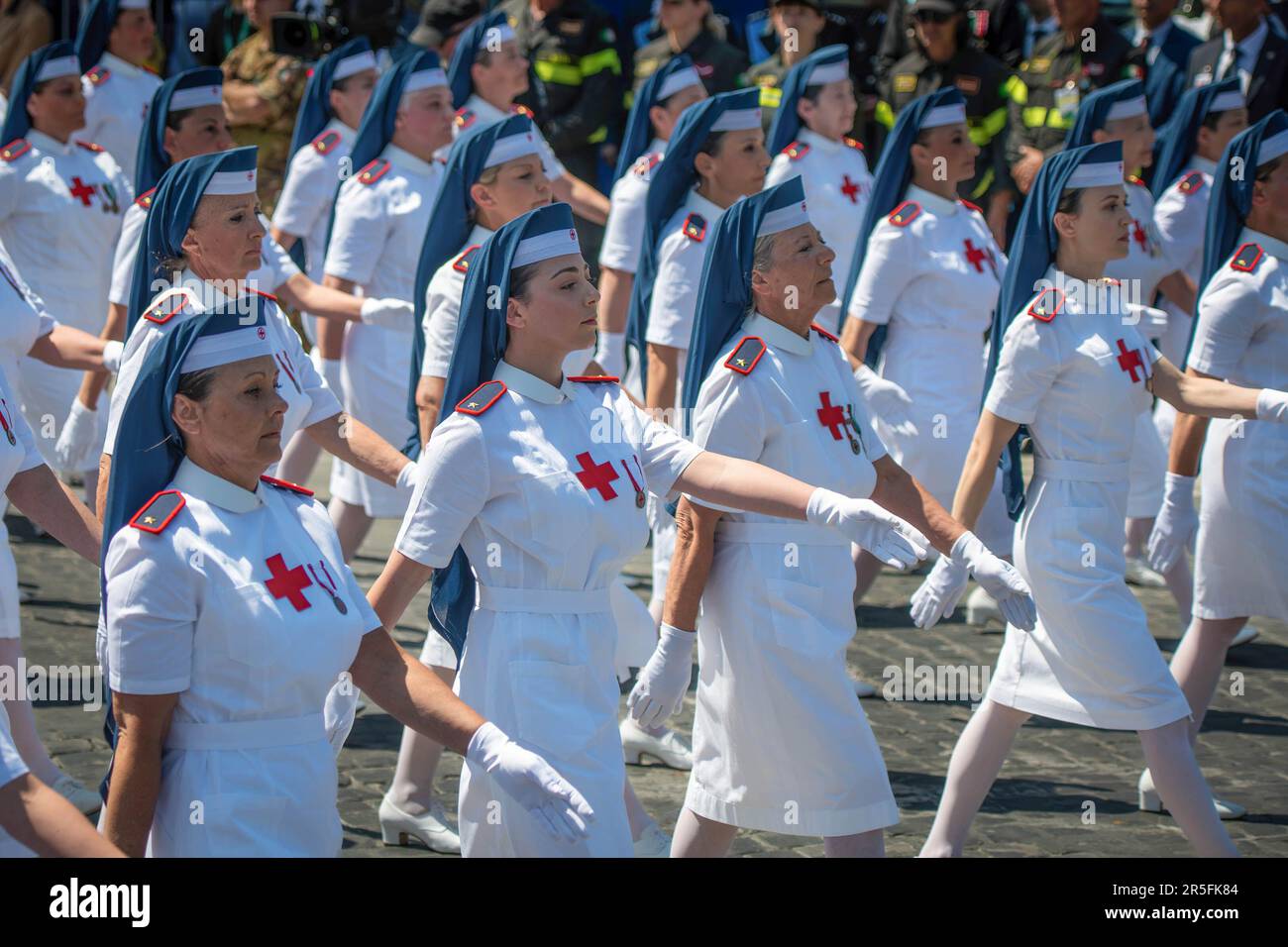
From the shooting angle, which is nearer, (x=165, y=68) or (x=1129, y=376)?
(x=1129, y=376)

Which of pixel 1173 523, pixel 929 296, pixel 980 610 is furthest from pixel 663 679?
pixel 980 610

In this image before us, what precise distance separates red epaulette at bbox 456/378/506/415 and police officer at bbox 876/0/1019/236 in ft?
Answer: 27.6

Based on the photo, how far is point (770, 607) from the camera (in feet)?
16.4

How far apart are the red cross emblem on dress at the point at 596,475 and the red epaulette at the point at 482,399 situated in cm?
25

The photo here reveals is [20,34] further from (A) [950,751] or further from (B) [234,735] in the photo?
(B) [234,735]

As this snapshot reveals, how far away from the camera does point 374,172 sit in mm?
8188

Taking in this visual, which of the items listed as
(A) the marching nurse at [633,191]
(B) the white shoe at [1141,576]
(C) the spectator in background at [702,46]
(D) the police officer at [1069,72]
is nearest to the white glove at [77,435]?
(A) the marching nurse at [633,191]

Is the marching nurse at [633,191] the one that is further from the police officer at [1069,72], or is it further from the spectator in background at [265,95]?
the spectator in background at [265,95]

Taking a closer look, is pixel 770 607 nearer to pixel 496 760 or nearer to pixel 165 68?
pixel 496 760

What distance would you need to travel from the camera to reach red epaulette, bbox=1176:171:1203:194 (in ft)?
31.8

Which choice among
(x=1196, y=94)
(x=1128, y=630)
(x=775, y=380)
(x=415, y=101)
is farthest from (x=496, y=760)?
(x=1196, y=94)

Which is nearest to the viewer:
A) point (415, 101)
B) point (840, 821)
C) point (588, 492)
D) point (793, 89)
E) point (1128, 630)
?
point (588, 492)

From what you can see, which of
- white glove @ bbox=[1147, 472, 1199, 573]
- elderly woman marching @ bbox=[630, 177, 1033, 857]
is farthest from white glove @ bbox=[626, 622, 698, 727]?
white glove @ bbox=[1147, 472, 1199, 573]
